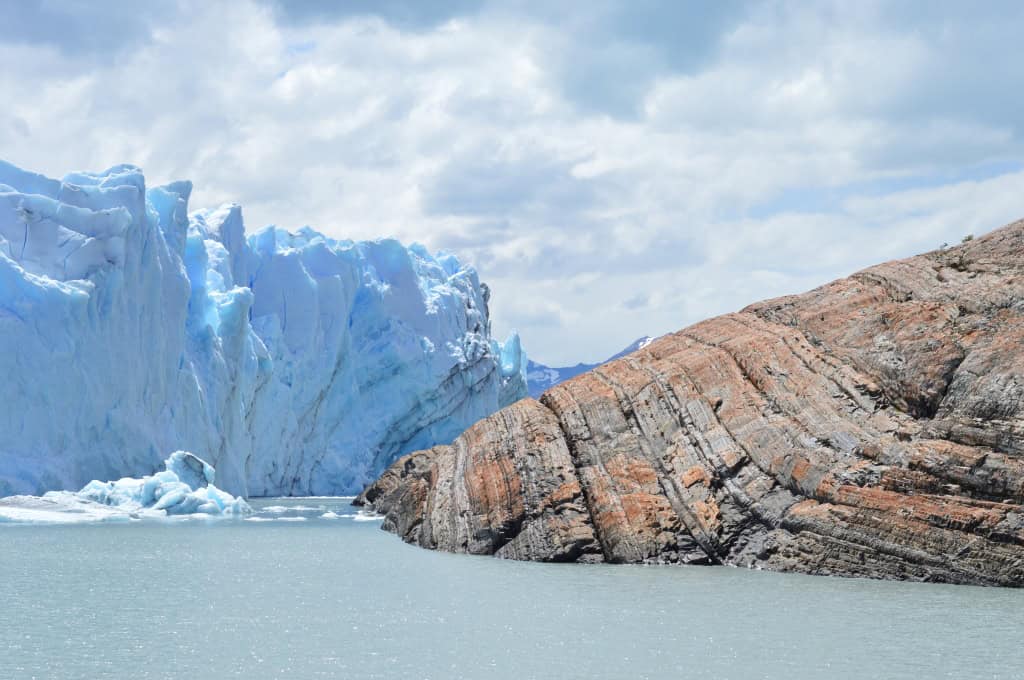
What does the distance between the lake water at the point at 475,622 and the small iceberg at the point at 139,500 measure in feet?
32.5

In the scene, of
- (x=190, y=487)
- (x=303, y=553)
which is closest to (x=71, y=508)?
(x=190, y=487)

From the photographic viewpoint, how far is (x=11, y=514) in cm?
2711

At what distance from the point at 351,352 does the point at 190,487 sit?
18.7m

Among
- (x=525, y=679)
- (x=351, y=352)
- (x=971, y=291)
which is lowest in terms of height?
(x=525, y=679)

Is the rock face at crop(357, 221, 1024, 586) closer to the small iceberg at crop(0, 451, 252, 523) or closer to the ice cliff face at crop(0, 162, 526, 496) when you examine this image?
the small iceberg at crop(0, 451, 252, 523)

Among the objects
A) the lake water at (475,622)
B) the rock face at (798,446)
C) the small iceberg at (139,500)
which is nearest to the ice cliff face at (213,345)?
the small iceberg at (139,500)

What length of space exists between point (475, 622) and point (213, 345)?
97.5 feet

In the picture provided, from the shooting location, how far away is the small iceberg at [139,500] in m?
28.3

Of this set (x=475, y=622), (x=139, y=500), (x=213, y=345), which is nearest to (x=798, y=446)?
(x=475, y=622)

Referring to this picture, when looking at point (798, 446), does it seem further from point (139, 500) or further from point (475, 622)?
point (139, 500)

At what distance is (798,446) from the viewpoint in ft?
59.4

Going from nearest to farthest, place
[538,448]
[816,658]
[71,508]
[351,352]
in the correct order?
[816,658] < [538,448] < [71,508] < [351,352]

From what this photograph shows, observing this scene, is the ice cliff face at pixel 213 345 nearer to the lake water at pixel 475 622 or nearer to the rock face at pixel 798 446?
the lake water at pixel 475 622

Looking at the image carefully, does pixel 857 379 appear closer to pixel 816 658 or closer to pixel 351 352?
pixel 816 658
